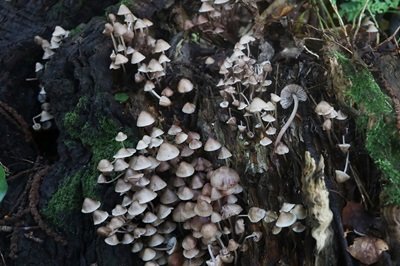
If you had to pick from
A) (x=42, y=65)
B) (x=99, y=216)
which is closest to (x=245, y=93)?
(x=99, y=216)

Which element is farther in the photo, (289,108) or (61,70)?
(61,70)

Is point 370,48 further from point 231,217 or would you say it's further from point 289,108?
point 231,217

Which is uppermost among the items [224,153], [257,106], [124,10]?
[124,10]

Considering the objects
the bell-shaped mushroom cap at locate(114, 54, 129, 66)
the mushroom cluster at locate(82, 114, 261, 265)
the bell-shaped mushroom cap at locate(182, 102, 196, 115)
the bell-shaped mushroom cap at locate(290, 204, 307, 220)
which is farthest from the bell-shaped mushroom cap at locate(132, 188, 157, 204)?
the bell-shaped mushroom cap at locate(114, 54, 129, 66)

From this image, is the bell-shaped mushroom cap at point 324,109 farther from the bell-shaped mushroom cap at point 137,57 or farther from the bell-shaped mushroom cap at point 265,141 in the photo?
the bell-shaped mushroom cap at point 137,57

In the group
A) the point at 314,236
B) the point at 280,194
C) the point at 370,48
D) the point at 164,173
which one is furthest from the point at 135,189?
the point at 370,48

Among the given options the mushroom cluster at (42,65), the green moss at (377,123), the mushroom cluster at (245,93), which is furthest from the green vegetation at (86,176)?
the green moss at (377,123)

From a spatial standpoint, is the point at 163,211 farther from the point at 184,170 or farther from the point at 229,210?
the point at 229,210
